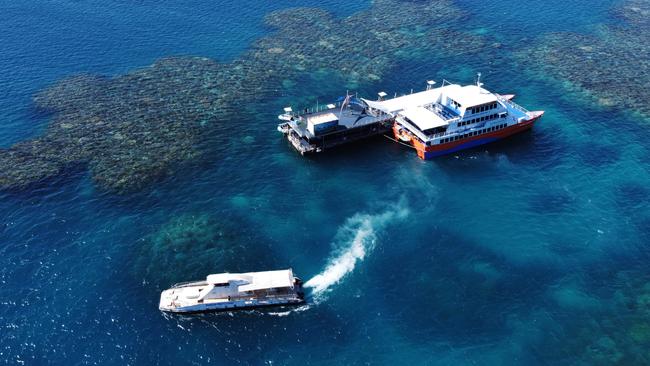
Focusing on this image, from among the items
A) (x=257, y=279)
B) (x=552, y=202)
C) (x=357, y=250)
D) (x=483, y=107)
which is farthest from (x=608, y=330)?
(x=483, y=107)

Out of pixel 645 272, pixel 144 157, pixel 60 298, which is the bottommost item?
pixel 645 272

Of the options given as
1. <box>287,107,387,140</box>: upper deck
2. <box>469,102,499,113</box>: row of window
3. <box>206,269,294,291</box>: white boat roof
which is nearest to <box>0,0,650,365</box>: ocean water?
<box>206,269,294,291</box>: white boat roof

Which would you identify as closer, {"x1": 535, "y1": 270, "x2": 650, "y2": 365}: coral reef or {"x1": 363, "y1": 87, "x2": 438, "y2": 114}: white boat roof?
{"x1": 535, "y1": 270, "x2": 650, "y2": 365}: coral reef

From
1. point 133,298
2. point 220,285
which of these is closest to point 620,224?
point 220,285

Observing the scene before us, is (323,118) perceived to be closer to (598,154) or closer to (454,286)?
(454,286)

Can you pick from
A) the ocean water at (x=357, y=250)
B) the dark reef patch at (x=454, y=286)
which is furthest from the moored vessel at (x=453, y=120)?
the dark reef patch at (x=454, y=286)

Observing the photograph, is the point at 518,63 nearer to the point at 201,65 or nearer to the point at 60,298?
the point at 201,65

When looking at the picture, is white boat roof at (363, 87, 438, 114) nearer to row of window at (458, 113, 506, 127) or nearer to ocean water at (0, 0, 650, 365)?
ocean water at (0, 0, 650, 365)
